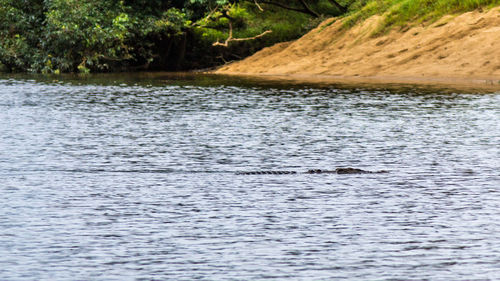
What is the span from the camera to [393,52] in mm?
43844

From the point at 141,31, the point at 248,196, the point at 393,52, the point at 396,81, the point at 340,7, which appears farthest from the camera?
the point at 340,7

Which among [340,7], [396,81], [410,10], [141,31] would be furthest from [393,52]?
[141,31]

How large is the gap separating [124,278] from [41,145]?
32.0 ft

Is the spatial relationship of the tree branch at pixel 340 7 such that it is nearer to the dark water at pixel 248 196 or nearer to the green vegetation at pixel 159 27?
the green vegetation at pixel 159 27

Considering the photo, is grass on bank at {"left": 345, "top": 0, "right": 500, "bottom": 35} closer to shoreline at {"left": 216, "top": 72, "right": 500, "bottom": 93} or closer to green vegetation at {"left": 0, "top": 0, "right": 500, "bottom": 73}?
green vegetation at {"left": 0, "top": 0, "right": 500, "bottom": 73}

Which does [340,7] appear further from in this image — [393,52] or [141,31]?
[141,31]

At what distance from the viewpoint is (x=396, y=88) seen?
33969mm

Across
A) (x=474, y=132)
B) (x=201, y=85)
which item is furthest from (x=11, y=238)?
(x=201, y=85)

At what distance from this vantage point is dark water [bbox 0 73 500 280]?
8.33 meters

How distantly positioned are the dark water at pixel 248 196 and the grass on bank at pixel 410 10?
22.6 meters

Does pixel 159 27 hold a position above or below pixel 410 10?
below

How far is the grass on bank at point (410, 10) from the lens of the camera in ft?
149

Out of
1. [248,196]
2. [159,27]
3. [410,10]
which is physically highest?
[410,10]

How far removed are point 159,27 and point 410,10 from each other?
13.2m
